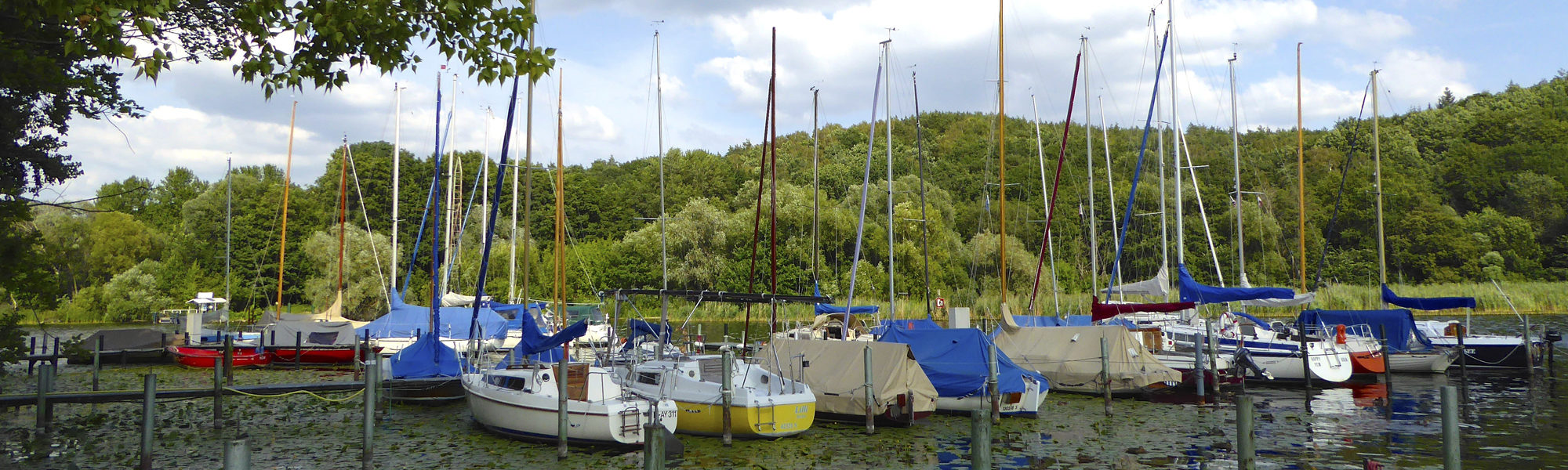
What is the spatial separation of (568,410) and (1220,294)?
1978 centimetres

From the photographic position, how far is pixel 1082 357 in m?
25.9

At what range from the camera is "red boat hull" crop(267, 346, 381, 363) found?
36594mm

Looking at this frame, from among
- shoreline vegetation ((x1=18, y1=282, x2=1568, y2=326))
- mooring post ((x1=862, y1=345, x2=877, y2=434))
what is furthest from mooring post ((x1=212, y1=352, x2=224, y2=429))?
shoreline vegetation ((x1=18, y1=282, x2=1568, y2=326))

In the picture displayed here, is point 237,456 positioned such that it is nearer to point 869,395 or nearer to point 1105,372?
point 869,395

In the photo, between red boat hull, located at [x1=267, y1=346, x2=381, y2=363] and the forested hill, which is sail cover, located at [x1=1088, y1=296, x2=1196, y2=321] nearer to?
red boat hull, located at [x1=267, y1=346, x2=381, y2=363]

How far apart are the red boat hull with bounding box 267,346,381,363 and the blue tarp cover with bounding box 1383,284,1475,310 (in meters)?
37.0

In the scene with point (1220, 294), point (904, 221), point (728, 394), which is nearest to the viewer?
point (728, 394)

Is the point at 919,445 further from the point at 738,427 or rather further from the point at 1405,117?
the point at 1405,117

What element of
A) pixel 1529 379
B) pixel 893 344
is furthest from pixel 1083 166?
pixel 893 344

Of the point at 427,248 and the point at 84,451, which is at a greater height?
the point at 427,248

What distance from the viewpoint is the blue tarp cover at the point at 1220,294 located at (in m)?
28.5

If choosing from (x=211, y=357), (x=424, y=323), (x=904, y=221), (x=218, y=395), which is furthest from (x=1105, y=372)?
(x=904, y=221)

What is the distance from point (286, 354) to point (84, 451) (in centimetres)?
1967

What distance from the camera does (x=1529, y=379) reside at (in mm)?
29500
